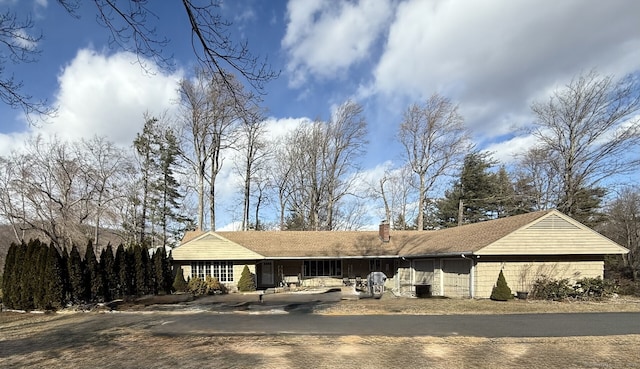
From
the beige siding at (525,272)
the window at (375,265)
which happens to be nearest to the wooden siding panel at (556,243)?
the beige siding at (525,272)

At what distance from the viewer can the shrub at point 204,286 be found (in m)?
22.9

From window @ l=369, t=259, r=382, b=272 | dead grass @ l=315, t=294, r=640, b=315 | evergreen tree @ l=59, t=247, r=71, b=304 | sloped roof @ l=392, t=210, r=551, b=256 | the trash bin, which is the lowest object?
the trash bin

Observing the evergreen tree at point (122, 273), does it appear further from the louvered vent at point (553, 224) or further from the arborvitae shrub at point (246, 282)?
the louvered vent at point (553, 224)

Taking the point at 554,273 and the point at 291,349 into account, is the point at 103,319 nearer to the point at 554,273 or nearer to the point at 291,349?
the point at 291,349

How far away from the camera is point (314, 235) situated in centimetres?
2959

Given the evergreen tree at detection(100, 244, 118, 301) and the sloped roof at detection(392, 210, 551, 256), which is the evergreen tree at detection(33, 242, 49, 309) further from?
the sloped roof at detection(392, 210, 551, 256)

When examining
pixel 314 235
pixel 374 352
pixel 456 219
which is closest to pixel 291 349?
pixel 374 352

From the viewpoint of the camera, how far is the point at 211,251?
24.6 meters

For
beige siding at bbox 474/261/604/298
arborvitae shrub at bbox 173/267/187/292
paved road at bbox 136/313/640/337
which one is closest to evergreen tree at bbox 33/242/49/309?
paved road at bbox 136/313/640/337

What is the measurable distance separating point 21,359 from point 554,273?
67.9ft

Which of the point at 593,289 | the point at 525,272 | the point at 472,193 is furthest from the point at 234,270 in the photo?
the point at 472,193

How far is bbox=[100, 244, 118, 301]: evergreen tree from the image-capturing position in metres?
18.6

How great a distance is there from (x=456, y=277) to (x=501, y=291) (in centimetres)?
283

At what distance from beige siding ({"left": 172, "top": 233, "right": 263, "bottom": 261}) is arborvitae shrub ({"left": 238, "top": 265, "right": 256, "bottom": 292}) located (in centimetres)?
92
